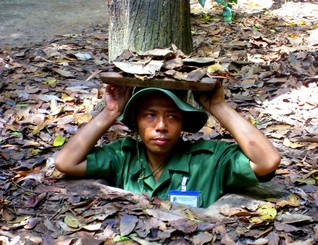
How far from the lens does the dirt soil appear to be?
736 centimetres

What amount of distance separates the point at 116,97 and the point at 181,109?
0.48 meters

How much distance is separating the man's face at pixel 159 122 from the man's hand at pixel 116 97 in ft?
0.52

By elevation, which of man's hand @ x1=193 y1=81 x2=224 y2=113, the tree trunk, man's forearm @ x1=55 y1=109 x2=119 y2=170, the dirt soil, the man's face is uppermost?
the tree trunk

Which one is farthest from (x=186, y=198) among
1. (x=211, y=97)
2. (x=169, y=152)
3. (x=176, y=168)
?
(x=211, y=97)

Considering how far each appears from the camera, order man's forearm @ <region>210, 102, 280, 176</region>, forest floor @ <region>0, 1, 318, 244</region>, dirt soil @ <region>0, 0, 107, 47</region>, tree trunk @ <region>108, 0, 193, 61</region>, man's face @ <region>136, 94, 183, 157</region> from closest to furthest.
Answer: forest floor @ <region>0, 1, 318, 244</region>, man's forearm @ <region>210, 102, 280, 176</region>, man's face @ <region>136, 94, 183, 157</region>, tree trunk @ <region>108, 0, 193, 61</region>, dirt soil @ <region>0, 0, 107, 47</region>

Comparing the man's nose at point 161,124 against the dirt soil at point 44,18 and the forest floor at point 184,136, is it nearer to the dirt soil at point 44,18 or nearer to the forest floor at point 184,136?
the forest floor at point 184,136

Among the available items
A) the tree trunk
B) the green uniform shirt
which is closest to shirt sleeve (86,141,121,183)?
the green uniform shirt

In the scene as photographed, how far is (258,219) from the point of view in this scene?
2.87 meters

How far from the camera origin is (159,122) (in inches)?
123

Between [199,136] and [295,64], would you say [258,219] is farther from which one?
[295,64]

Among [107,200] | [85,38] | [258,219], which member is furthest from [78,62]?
[258,219]

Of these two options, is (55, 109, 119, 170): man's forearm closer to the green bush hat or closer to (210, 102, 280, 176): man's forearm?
the green bush hat

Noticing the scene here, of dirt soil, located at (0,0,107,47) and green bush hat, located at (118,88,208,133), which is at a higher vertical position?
green bush hat, located at (118,88,208,133)

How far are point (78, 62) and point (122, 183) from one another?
2598 mm
